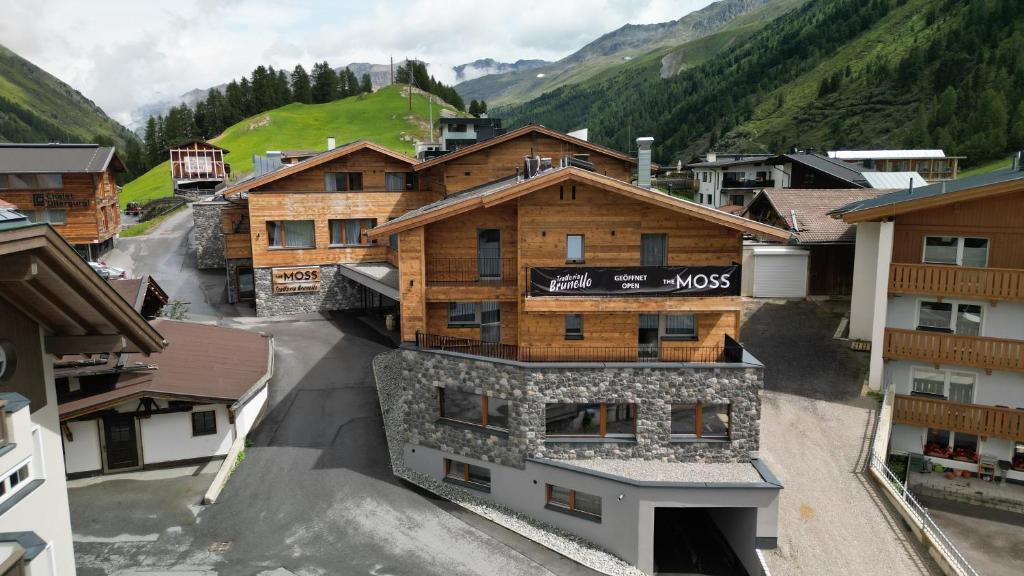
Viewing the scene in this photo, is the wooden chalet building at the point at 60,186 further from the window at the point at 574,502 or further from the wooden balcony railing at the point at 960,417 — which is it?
the wooden balcony railing at the point at 960,417

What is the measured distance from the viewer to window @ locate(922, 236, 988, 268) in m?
25.5

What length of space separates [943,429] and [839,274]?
11.7 metres

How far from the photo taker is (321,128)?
11669 centimetres

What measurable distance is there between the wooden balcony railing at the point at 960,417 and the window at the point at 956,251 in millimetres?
5648

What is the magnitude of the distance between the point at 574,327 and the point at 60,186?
40.7 m

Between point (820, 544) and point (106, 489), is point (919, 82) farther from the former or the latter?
point (106, 489)

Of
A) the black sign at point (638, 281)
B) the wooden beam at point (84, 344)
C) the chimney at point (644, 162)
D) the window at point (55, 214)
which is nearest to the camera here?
the wooden beam at point (84, 344)

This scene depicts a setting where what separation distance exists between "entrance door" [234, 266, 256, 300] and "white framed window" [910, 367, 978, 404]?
35.8 metres

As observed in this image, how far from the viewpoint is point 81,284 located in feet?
30.1

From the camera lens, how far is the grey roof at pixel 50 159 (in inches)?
1735

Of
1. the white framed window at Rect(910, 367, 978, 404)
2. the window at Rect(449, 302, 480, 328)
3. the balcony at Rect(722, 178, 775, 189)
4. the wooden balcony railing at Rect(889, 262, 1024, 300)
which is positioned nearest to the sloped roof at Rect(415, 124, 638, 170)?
the window at Rect(449, 302, 480, 328)

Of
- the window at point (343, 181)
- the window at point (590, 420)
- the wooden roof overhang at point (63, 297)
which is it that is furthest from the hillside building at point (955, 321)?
the wooden roof overhang at point (63, 297)

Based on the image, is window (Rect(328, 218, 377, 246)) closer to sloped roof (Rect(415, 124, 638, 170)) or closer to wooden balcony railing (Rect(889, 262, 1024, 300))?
sloped roof (Rect(415, 124, 638, 170))

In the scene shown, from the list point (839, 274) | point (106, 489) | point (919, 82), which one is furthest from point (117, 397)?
point (919, 82)
